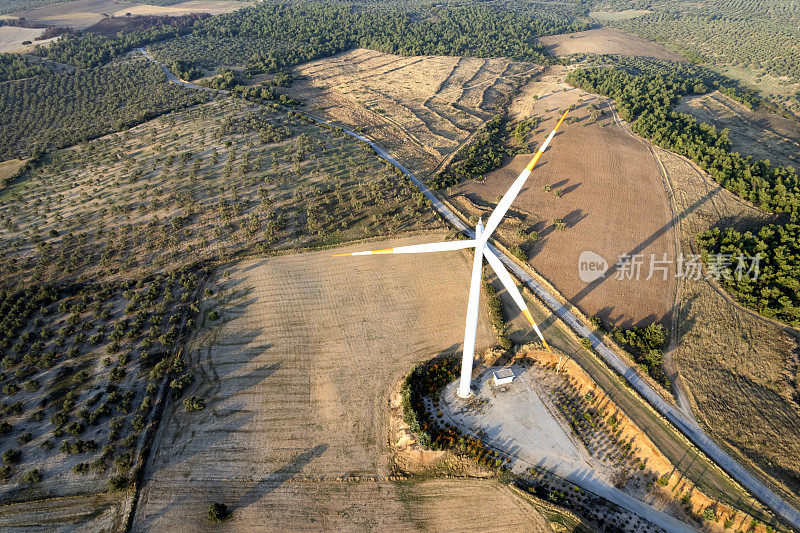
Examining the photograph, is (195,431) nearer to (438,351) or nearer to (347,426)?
(347,426)

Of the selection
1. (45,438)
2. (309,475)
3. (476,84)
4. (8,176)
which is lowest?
(309,475)

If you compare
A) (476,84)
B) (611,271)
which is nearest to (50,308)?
(611,271)

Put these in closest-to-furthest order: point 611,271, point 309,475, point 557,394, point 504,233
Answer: point 309,475 < point 557,394 < point 611,271 < point 504,233

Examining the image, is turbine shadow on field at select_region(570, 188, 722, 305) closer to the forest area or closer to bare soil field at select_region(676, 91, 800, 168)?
the forest area

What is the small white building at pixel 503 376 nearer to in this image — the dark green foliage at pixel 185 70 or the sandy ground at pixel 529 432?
the sandy ground at pixel 529 432

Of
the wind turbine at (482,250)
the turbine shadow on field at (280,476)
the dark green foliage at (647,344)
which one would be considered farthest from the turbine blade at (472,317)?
the dark green foliage at (647,344)

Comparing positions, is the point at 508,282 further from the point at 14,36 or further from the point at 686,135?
the point at 14,36
